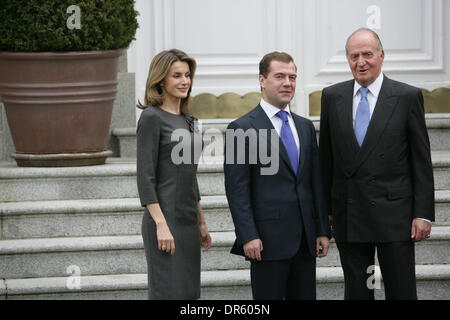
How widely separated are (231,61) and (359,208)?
256cm

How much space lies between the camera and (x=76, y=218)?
4.72 metres

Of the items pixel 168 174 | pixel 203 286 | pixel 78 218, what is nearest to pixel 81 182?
pixel 78 218

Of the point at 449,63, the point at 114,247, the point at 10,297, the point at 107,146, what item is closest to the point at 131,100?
the point at 107,146

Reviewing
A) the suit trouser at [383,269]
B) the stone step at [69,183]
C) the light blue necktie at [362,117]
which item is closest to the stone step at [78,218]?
the stone step at [69,183]

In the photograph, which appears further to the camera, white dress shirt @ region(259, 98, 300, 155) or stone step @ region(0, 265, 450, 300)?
stone step @ region(0, 265, 450, 300)

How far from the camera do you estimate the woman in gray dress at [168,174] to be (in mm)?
3320

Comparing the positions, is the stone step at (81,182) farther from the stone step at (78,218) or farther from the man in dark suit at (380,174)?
the man in dark suit at (380,174)

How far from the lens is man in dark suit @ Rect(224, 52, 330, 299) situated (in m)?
3.38

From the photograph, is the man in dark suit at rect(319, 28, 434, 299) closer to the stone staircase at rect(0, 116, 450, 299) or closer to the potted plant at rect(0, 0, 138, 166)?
the stone staircase at rect(0, 116, 450, 299)

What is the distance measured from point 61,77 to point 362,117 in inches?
83.3

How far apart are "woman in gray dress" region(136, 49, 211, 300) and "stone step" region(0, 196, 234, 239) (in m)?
1.35

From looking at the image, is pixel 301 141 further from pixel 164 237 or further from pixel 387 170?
pixel 164 237

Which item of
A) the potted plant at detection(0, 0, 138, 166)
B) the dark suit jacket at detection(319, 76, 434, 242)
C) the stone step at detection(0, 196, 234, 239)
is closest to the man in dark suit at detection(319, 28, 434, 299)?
the dark suit jacket at detection(319, 76, 434, 242)
